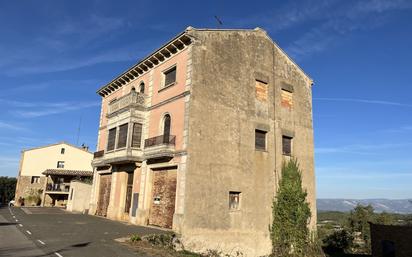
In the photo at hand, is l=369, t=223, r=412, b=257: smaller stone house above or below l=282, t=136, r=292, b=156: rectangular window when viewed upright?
below

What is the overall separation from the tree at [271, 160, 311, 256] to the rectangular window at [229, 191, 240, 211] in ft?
11.1

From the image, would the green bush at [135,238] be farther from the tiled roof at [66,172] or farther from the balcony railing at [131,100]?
the tiled roof at [66,172]

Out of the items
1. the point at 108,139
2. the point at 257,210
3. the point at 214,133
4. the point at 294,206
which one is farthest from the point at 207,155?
the point at 108,139

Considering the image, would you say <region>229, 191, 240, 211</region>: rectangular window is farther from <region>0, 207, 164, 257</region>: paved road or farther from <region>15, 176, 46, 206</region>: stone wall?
<region>15, 176, 46, 206</region>: stone wall

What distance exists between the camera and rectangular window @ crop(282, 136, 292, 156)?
2408 cm

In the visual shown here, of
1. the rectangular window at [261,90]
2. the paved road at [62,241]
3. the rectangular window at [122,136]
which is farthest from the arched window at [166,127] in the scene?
the rectangular window at [261,90]

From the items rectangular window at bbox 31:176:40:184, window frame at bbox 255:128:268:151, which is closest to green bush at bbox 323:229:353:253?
window frame at bbox 255:128:268:151

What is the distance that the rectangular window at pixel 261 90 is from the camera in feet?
74.7

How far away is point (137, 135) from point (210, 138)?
246 inches

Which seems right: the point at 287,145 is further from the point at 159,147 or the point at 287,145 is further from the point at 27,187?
the point at 27,187

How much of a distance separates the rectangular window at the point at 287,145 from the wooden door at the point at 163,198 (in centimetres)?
896

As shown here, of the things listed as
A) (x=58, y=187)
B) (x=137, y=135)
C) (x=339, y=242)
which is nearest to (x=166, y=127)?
(x=137, y=135)

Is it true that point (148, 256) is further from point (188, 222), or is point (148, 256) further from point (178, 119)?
point (178, 119)

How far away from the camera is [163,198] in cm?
1991
